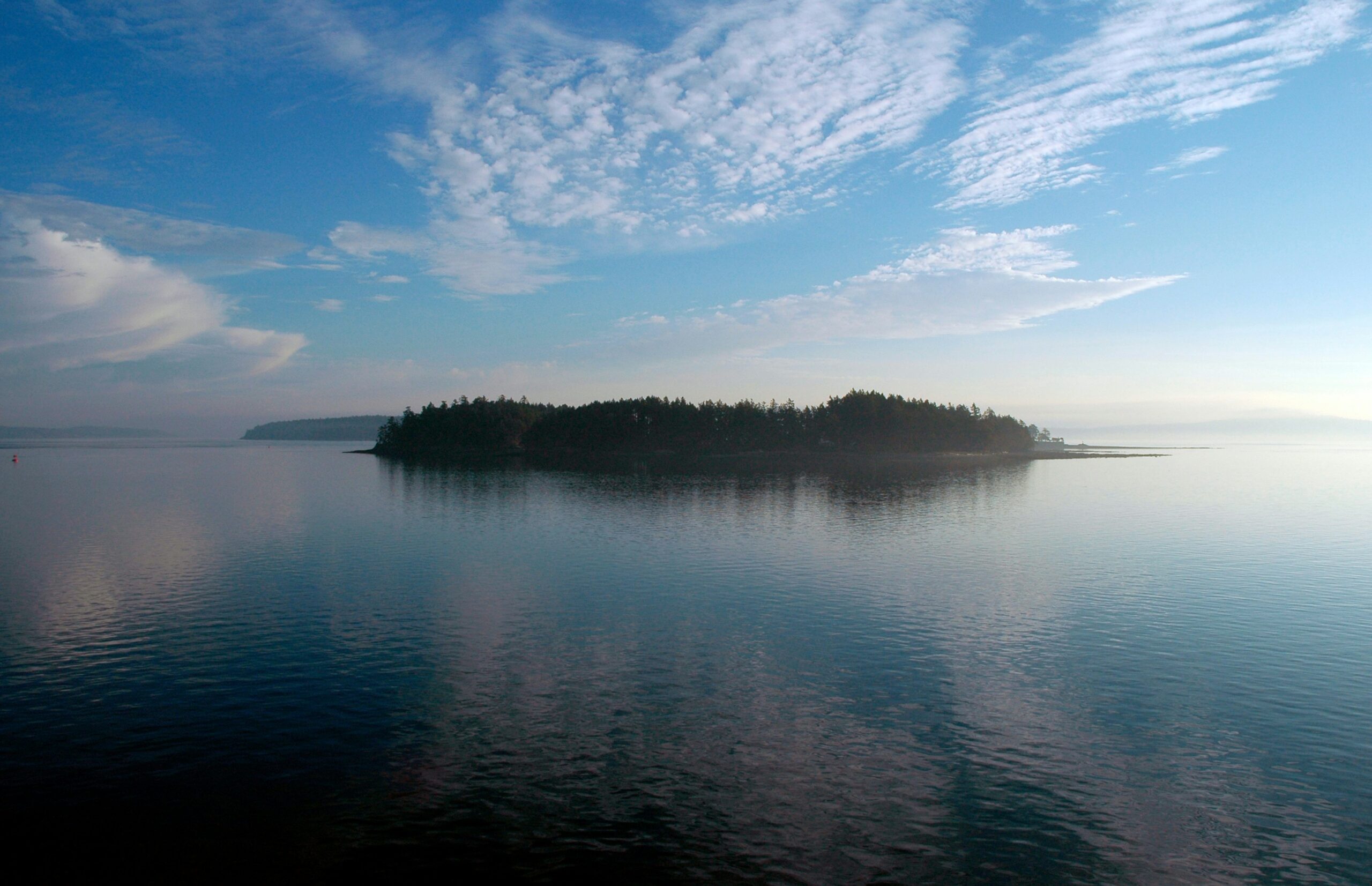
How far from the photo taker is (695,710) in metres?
19.7

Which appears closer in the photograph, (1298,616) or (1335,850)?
(1335,850)

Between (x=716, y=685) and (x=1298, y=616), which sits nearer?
(x=716, y=685)

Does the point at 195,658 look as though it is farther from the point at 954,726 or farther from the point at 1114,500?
the point at 1114,500

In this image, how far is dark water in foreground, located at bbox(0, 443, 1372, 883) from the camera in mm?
13695

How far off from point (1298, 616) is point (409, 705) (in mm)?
32970

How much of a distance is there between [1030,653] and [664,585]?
16.1 metres

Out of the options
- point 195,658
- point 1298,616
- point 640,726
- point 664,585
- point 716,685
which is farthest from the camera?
point 664,585

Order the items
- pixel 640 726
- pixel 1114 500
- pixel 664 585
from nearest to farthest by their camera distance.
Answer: pixel 640 726 < pixel 664 585 < pixel 1114 500

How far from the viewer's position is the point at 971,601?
106 ft

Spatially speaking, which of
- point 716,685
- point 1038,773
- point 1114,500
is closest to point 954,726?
point 1038,773

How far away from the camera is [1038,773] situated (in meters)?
16.3

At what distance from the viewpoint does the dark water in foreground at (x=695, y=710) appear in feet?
44.9

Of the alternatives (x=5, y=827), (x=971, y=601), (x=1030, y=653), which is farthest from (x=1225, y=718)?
(x=5, y=827)

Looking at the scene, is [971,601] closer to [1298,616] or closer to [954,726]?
[1298,616]
